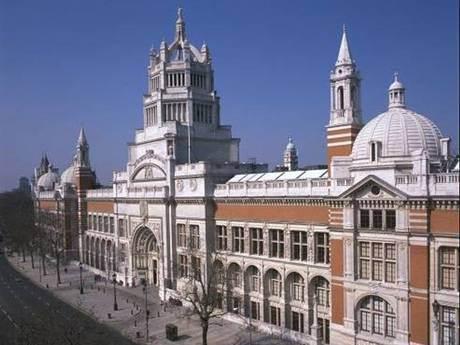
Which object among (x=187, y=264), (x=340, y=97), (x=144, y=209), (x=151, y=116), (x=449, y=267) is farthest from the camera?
(x=151, y=116)

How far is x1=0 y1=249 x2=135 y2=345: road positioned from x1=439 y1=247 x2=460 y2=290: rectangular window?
25.2m

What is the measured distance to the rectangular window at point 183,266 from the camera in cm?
6028

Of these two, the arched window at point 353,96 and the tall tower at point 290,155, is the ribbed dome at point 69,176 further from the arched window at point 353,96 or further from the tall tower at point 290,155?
the arched window at point 353,96

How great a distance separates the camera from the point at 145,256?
232 ft

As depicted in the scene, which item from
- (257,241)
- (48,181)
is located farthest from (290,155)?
(48,181)

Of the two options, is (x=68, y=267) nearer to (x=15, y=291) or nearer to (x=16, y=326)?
(x=15, y=291)

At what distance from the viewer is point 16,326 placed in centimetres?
4953

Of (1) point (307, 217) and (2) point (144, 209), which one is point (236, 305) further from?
(2) point (144, 209)

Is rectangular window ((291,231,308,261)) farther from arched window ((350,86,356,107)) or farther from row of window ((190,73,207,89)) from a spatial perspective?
row of window ((190,73,207,89))

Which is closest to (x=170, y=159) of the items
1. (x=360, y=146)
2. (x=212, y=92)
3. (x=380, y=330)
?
(x=212, y=92)

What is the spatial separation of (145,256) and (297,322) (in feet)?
102

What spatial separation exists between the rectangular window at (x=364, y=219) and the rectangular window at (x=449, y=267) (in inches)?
219

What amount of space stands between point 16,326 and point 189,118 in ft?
114

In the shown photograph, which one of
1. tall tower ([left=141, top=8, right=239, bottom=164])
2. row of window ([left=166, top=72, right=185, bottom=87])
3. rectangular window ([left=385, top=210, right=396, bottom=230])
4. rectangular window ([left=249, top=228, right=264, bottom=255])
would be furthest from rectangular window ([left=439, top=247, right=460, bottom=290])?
row of window ([left=166, top=72, right=185, bottom=87])
